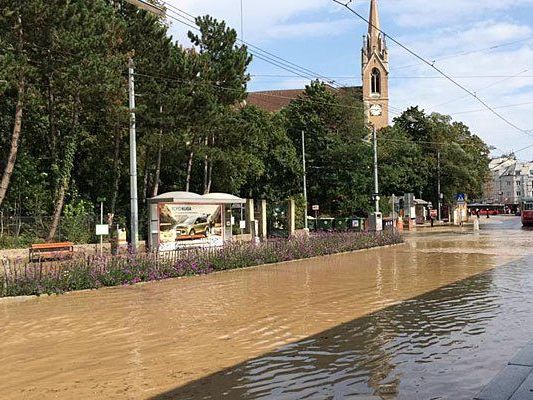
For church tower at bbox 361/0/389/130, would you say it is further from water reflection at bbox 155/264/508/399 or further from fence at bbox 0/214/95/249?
water reflection at bbox 155/264/508/399

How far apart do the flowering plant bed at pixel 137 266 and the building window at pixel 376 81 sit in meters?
82.3

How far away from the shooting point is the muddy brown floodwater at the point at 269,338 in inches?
276

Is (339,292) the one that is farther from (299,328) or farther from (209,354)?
(209,354)

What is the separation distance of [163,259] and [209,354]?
436 inches

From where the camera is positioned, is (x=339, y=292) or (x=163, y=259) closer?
(x=339, y=292)

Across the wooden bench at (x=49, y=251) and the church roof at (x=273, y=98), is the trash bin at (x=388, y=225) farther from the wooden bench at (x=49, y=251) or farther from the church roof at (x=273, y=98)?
the church roof at (x=273, y=98)

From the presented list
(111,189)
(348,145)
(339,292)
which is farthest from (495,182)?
(339,292)

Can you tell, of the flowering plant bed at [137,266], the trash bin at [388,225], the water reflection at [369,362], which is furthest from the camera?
the trash bin at [388,225]

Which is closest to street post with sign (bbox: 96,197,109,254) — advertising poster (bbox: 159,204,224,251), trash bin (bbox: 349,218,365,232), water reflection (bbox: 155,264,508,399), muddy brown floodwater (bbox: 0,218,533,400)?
advertising poster (bbox: 159,204,224,251)

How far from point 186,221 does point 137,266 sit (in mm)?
7912

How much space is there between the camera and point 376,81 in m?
105

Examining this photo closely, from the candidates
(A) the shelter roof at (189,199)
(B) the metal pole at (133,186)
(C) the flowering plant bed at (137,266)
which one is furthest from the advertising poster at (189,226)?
(C) the flowering plant bed at (137,266)

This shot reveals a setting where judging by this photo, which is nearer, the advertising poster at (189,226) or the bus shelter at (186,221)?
the bus shelter at (186,221)

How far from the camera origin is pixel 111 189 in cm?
3181
